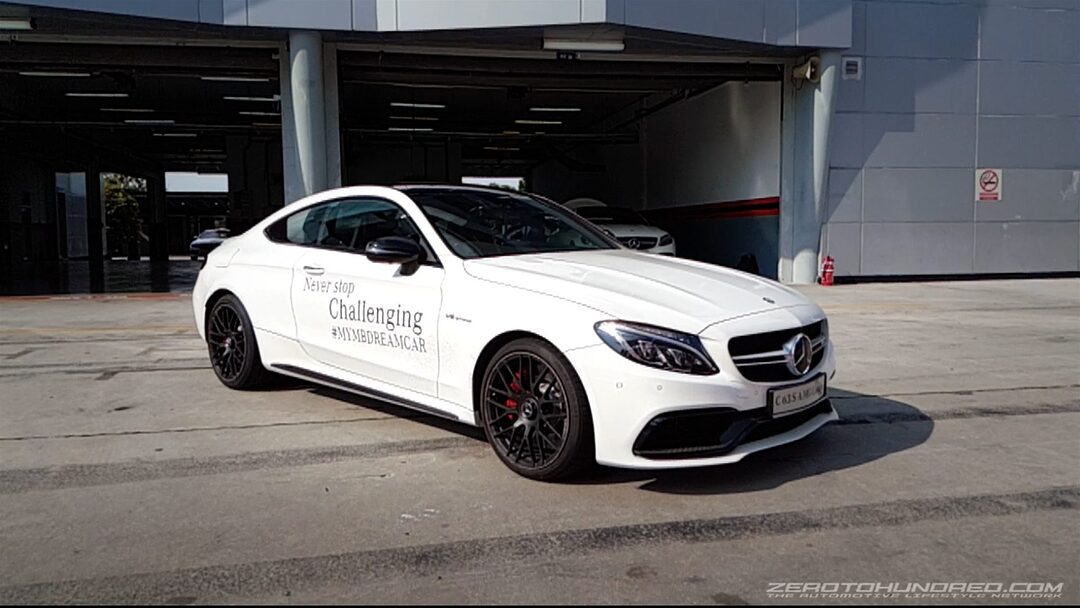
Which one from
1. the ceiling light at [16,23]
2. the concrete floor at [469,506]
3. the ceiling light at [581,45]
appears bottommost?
the concrete floor at [469,506]

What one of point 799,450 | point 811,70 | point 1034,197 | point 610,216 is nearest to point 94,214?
point 610,216

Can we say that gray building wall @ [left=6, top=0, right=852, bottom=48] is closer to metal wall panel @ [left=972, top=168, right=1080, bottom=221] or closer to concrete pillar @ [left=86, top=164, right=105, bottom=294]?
metal wall panel @ [left=972, top=168, right=1080, bottom=221]

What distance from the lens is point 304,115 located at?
14.5 metres

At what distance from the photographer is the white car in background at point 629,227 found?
52.7 ft

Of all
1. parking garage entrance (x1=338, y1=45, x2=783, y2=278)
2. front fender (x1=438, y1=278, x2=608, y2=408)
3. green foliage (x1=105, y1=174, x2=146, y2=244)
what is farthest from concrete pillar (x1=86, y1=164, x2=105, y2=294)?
front fender (x1=438, y1=278, x2=608, y2=408)

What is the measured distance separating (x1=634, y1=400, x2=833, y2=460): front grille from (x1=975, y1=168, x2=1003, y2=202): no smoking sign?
15.7 metres

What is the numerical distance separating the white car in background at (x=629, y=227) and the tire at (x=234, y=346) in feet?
29.7

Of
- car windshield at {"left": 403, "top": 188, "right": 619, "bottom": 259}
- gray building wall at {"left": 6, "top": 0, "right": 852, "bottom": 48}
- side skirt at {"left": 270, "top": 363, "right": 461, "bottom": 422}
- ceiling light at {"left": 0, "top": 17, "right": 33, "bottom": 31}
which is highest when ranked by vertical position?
gray building wall at {"left": 6, "top": 0, "right": 852, "bottom": 48}

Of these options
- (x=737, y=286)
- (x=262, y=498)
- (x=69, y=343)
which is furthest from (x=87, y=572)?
(x=69, y=343)

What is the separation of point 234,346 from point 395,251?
2.25m

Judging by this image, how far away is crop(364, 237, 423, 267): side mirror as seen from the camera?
475cm

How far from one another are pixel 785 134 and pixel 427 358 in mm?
14071

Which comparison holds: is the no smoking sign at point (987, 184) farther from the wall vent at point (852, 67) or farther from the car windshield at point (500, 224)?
the car windshield at point (500, 224)

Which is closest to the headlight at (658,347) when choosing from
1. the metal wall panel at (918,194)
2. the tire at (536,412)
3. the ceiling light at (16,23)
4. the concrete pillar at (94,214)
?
the tire at (536,412)
